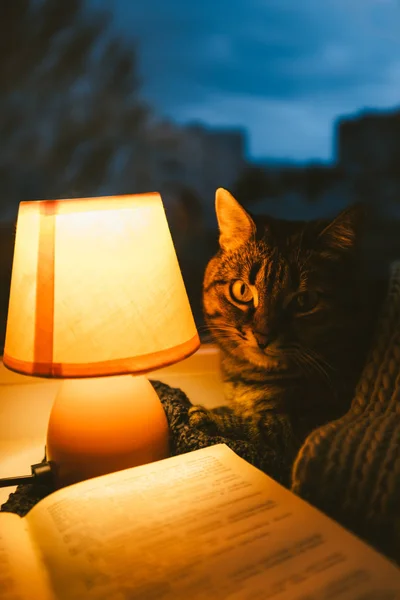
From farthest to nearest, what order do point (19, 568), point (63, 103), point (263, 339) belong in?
point (63, 103), point (263, 339), point (19, 568)

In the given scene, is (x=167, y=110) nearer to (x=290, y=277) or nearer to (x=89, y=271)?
(x=290, y=277)

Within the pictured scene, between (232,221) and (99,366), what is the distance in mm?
453

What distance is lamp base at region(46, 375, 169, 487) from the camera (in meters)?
0.83

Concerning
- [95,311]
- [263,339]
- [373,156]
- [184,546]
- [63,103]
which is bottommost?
[184,546]

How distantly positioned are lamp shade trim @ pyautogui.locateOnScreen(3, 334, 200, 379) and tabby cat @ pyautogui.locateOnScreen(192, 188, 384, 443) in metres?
0.26

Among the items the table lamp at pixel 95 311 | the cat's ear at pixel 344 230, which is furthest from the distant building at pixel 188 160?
the table lamp at pixel 95 311

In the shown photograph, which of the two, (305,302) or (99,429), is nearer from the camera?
(99,429)

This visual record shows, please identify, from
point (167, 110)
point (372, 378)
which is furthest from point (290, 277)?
point (167, 110)

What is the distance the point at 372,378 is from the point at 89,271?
502mm

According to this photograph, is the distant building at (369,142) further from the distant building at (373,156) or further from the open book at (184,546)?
the open book at (184,546)

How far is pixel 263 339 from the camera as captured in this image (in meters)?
1.03

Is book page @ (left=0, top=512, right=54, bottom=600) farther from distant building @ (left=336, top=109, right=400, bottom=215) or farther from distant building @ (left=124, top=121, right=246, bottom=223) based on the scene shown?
distant building @ (left=336, top=109, right=400, bottom=215)

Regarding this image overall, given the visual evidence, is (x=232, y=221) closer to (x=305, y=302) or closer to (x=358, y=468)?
(x=305, y=302)

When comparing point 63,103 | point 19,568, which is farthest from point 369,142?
point 19,568
